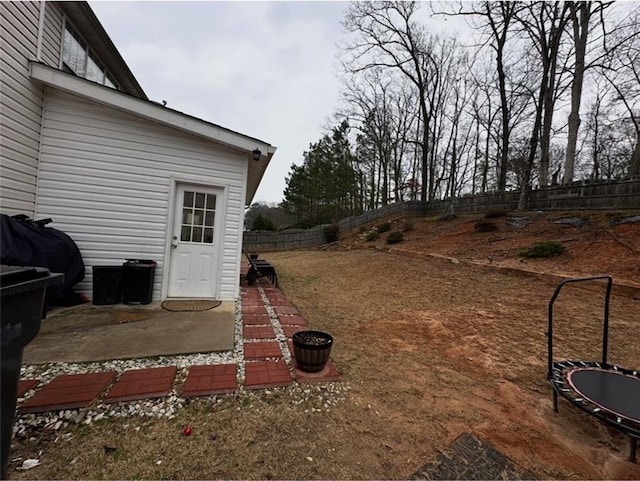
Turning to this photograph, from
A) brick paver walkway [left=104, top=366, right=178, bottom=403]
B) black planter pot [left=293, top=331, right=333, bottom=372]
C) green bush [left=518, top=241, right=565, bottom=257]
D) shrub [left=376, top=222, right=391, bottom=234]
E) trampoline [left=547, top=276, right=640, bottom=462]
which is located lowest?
brick paver walkway [left=104, top=366, right=178, bottom=403]

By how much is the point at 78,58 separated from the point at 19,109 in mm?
2529

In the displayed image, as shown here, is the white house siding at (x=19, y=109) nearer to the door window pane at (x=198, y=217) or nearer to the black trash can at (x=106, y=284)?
the black trash can at (x=106, y=284)

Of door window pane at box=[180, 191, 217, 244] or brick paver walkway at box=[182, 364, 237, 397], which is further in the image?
door window pane at box=[180, 191, 217, 244]

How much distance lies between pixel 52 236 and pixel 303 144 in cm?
2237

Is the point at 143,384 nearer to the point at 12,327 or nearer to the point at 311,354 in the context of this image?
the point at 12,327

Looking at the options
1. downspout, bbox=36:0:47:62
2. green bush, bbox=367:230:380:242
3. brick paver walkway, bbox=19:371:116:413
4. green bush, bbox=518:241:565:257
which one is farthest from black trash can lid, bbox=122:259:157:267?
green bush, bbox=367:230:380:242

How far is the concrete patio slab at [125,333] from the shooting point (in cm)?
269

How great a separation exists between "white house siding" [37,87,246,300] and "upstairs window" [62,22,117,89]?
1466mm

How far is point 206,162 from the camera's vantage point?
4.73m

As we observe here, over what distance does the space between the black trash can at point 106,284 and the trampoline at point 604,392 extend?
530cm

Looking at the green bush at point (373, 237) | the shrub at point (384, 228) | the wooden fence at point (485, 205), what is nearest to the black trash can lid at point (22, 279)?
the wooden fence at point (485, 205)

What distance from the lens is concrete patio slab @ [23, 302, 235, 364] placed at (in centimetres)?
269

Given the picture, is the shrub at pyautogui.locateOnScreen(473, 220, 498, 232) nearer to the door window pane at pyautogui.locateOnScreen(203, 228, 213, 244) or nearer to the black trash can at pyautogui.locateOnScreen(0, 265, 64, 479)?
the door window pane at pyautogui.locateOnScreen(203, 228, 213, 244)

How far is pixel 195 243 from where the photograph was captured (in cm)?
475
